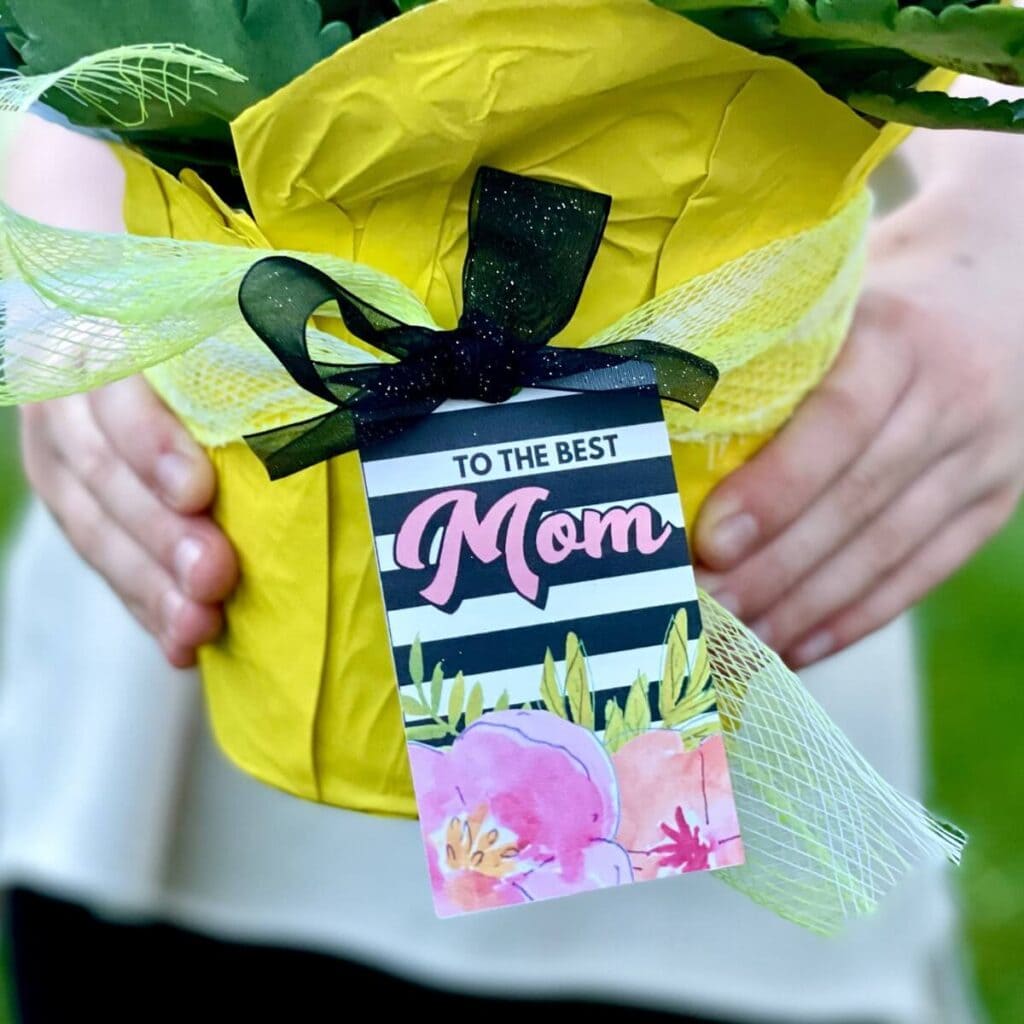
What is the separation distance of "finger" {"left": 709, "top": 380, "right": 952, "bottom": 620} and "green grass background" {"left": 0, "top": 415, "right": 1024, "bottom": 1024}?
89 centimetres

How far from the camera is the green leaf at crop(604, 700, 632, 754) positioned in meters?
0.43

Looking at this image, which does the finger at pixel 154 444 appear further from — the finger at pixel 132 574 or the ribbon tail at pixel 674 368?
the ribbon tail at pixel 674 368

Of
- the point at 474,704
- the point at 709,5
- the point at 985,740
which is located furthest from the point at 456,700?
the point at 985,740

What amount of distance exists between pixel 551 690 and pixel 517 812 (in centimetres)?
4

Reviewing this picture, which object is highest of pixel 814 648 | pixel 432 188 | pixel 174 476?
pixel 432 188

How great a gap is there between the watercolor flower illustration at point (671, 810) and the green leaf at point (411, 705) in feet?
0.21

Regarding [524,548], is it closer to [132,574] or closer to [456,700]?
[456,700]

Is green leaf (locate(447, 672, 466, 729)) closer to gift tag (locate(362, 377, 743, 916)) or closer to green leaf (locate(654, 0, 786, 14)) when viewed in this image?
gift tag (locate(362, 377, 743, 916))

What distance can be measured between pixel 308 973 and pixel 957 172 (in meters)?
0.60

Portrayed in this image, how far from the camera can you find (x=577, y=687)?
43 centimetres

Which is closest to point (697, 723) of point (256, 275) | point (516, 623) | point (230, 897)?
point (516, 623)

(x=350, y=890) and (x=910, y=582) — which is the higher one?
(x=910, y=582)

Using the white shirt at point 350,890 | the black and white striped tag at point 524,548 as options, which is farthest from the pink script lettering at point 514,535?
the white shirt at point 350,890

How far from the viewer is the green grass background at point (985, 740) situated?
1.37m
